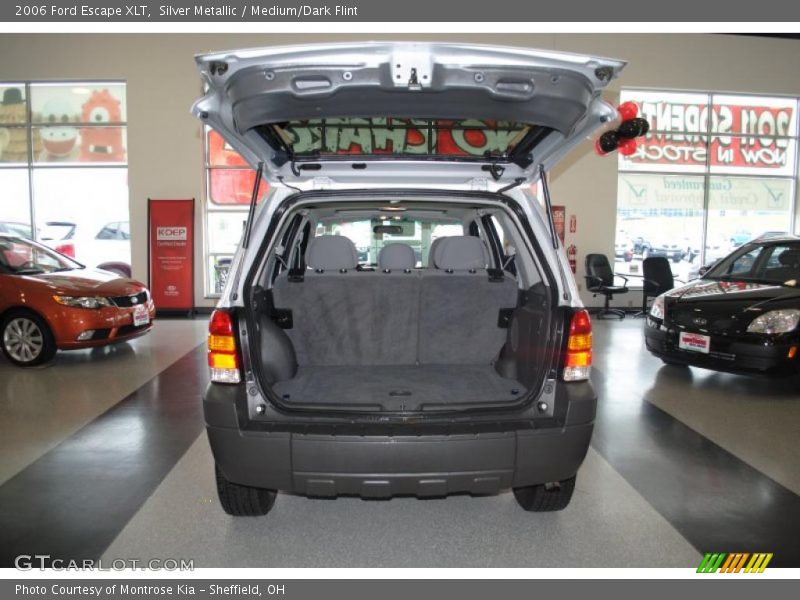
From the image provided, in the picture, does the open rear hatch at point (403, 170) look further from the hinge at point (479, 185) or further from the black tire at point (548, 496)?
the black tire at point (548, 496)

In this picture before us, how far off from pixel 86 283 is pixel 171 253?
3869mm

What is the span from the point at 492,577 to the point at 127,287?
5.27 metres

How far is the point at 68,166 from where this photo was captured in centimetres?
1003

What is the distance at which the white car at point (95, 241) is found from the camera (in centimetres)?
1020

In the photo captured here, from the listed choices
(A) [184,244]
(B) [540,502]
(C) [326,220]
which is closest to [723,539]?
(B) [540,502]

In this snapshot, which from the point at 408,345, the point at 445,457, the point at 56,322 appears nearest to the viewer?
the point at 445,457

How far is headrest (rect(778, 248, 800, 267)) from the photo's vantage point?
17.1ft

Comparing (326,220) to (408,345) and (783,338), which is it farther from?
(783,338)

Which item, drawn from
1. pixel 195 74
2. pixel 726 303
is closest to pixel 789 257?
pixel 726 303

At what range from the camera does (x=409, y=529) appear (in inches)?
101

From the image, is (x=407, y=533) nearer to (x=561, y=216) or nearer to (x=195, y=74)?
(x=561, y=216)

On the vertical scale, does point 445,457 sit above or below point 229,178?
below

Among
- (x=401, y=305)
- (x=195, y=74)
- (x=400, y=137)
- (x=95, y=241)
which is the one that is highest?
(x=195, y=74)

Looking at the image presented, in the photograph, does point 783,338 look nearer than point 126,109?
Yes
